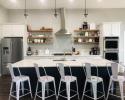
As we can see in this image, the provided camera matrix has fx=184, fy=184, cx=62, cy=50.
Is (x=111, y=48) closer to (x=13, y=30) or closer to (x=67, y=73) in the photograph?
(x=67, y=73)

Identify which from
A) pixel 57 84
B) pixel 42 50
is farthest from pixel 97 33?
pixel 57 84

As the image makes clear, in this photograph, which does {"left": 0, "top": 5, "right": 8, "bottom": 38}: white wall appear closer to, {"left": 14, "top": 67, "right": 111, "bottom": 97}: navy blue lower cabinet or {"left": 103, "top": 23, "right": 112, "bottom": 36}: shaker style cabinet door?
{"left": 14, "top": 67, "right": 111, "bottom": 97}: navy blue lower cabinet

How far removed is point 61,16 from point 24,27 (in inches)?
65.9

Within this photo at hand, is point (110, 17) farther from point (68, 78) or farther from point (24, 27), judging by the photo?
point (68, 78)

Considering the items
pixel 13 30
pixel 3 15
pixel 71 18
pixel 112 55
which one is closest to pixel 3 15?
pixel 3 15

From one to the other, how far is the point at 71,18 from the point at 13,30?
2645 mm

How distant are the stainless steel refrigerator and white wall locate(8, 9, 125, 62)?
46.7 inches

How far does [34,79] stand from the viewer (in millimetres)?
4875

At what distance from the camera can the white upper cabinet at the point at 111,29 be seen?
24.9 feet

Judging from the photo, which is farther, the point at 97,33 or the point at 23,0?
the point at 97,33

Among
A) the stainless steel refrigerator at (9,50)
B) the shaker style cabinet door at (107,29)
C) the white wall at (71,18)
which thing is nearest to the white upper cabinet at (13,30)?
the stainless steel refrigerator at (9,50)

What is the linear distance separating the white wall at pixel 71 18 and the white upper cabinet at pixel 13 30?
73 cm

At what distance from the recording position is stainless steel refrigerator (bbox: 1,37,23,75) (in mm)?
7594

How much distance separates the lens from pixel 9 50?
7.67 m
